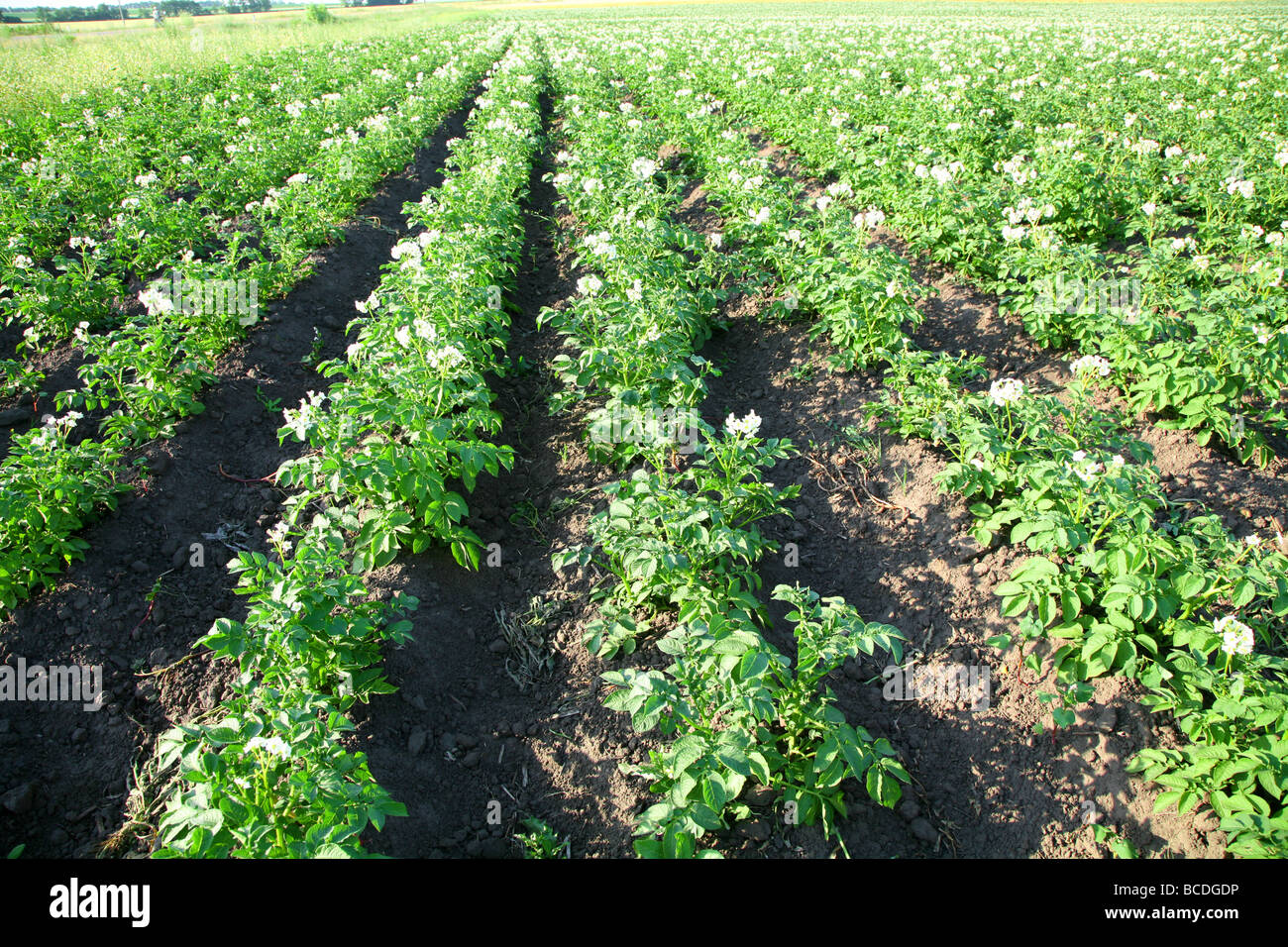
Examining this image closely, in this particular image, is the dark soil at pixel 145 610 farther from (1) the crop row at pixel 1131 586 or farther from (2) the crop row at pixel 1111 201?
(2) the crop row at pixel 1111 201

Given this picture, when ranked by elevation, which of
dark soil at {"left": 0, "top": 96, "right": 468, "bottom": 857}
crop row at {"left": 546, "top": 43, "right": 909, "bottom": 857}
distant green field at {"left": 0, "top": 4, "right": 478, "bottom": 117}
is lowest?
dark soil at {"left": 0, "top": 96, "right": 468, "bottom": 857}

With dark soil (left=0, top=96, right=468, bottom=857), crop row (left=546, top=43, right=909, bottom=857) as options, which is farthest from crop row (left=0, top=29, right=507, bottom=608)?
crop row (left=546, top=43, right=909, bottom=857)

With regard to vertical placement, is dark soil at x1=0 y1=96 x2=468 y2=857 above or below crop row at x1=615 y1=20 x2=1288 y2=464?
below

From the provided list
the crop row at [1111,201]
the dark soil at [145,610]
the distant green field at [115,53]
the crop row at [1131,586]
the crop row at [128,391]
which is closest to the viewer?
the crop row at [1131,586]

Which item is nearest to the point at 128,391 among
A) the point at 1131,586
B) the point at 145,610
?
the point at 145,610

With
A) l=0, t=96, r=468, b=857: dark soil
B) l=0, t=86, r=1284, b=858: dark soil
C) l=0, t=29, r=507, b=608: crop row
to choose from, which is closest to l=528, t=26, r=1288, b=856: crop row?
l=0, t=86, r=1284, b=858: dark soil

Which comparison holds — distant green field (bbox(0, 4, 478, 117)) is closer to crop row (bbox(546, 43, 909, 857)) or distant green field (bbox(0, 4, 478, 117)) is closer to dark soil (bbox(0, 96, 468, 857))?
dark soil (bbox(0, 96, 468, 857))

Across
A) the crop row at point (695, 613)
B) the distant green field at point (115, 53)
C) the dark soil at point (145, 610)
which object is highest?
the distant green field at point (115, 53)

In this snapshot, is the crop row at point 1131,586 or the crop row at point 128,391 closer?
the crop row at point 1131,586

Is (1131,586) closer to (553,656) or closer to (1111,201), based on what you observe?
(553,656)

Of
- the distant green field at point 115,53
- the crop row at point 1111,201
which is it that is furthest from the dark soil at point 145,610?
the distant green field at point 115,53

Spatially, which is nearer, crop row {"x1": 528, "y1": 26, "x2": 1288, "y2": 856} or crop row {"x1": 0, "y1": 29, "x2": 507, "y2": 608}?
crop row {"x1": 528, "y1": 26, "x2": 1288, "y2": 856}

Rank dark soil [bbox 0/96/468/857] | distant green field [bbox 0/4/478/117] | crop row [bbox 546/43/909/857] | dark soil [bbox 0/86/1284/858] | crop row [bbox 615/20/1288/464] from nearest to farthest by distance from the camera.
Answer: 1. crop row [bbox 546/43/909/857]
2. dark soil [bbox 0/86/1284/858]
3. dark soil [bbox 0/96/468/857]
4. crop row [bbox 615/20/1288/464]
5. distant green field [bbox 0/4/478/117]

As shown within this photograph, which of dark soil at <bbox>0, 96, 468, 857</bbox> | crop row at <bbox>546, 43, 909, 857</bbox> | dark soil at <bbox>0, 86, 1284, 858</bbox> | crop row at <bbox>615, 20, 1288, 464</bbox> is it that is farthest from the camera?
crop row at <bbox>615, 20, 1288, 464</bbox>
